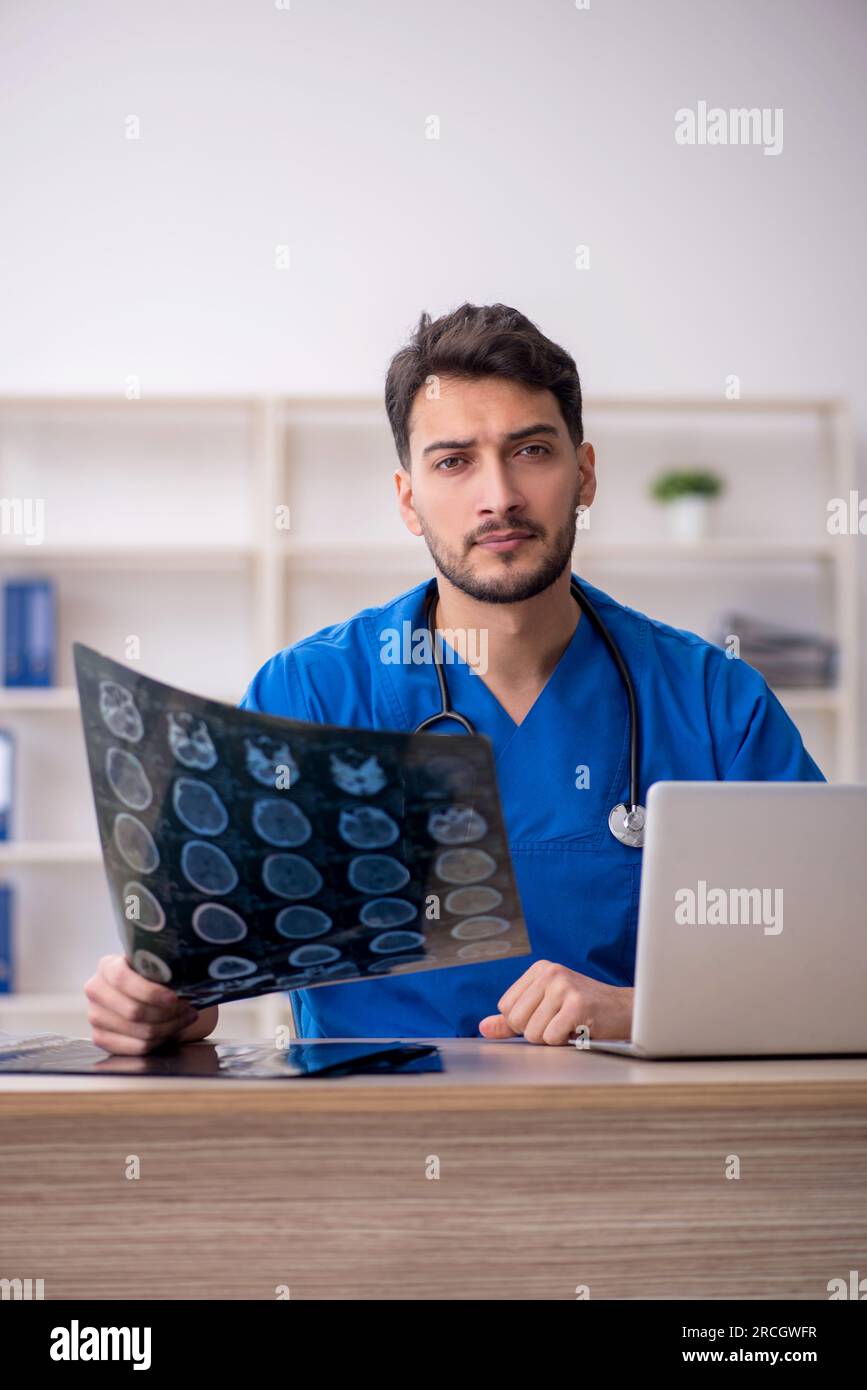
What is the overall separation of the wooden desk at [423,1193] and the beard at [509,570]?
0.85 meters

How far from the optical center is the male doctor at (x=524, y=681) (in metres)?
1.46

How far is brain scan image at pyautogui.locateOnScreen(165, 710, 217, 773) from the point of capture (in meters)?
0.81

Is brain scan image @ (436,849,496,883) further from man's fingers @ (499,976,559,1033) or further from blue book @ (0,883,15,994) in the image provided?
blue book @ (0,883,15,994)

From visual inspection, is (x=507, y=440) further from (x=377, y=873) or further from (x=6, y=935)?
(x=6, y=935)

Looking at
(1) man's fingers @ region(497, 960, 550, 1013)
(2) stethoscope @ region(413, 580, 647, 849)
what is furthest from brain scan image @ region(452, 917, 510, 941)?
(2) stethoscope @ region(413, 580, 647, 849)

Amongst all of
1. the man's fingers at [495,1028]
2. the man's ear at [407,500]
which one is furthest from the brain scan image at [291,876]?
the man's ear at [407,500]

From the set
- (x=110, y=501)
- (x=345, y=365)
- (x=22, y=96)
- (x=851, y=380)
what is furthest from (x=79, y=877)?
(x=851, y=380)

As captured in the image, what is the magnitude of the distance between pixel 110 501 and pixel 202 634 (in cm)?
41

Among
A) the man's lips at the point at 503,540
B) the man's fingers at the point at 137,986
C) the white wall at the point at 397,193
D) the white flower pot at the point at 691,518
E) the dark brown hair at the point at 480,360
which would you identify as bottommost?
the man's fingers at the point at 137,986

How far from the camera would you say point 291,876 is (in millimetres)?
838

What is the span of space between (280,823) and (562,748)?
743 millimetres

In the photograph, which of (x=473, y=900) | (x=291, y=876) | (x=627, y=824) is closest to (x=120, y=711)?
(x=291, y=876)

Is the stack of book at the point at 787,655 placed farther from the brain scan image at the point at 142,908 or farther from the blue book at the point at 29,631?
the brain scan image at the point at 142,908
